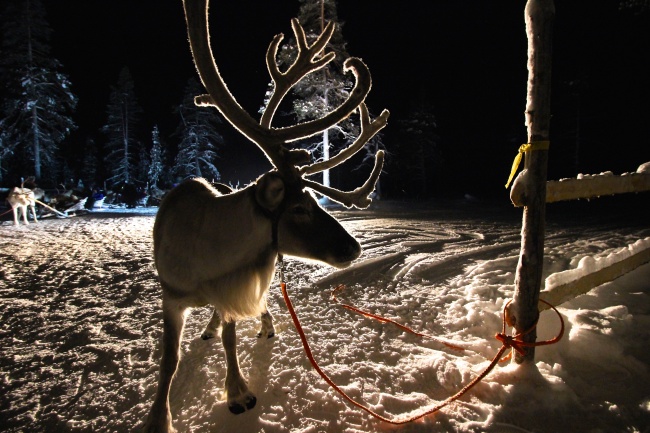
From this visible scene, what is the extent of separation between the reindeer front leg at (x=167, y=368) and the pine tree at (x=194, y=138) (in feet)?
95.6

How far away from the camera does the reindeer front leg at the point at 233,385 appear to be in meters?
2.38

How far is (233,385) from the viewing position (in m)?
2.46

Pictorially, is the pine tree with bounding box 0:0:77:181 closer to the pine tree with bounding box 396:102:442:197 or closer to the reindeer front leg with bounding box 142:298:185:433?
the pine tree with bounding box 396:102:442:197

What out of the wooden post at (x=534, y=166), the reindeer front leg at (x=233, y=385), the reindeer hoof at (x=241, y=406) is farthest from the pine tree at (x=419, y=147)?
the reindeer hoof at (x=241, y=406)

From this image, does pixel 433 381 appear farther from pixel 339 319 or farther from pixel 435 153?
pixel 435 153

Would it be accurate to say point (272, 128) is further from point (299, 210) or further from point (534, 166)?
point (534, 166)

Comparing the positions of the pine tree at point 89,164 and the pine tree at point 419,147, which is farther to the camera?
the pine tree at point 89,164

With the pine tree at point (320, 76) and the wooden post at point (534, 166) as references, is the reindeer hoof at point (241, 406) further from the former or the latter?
the pine tree at point (320, 76)

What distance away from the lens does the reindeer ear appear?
6.64 feet

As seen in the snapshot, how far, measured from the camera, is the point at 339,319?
12.8 feet

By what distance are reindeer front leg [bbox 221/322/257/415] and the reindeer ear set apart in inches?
45.0

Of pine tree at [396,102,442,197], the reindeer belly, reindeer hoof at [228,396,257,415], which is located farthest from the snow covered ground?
pine tree at [396,102,442,197]

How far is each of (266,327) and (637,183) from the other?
4.44m

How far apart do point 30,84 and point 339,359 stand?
32309mm
